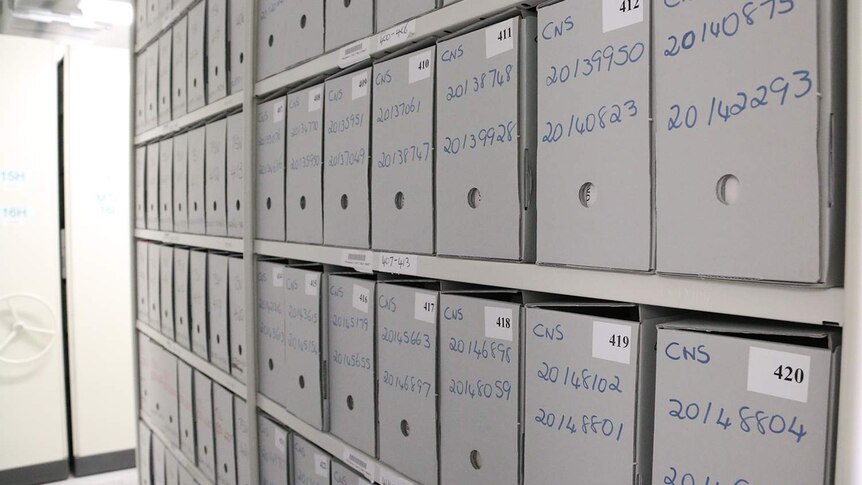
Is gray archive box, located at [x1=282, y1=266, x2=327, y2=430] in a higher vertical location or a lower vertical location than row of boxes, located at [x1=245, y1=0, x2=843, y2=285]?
lower

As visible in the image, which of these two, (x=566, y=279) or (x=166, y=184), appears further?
→ (x=166, y=184)

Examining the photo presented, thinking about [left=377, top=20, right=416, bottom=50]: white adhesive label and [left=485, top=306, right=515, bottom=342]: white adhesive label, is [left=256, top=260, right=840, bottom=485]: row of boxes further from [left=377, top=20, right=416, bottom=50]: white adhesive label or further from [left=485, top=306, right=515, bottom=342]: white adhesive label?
[left=377, top=20, right=416, bottom=50]: white adhesive label

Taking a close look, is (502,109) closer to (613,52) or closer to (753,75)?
(613,52)

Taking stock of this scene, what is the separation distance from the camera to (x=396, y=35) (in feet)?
3.25

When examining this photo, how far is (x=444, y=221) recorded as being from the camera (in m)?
0.90

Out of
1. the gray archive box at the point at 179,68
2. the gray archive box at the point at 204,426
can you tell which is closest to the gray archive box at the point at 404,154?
the gray archive box at the point at 204,426

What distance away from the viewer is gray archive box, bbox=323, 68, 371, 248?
1.09m

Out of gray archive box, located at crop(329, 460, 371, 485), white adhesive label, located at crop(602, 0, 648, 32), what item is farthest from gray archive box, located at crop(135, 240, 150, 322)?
white adhesive label, located at crop(602, 0, 648, 32)

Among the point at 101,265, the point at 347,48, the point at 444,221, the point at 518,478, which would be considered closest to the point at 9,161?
the point at 101,265

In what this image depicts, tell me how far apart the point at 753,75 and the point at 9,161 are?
3472 mm

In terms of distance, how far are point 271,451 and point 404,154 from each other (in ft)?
2.79

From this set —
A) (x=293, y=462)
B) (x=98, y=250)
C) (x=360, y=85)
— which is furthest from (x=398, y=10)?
(x=98, y=250)

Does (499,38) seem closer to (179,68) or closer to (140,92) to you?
(179,68)

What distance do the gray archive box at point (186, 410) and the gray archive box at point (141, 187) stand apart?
663mm
